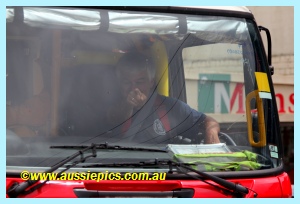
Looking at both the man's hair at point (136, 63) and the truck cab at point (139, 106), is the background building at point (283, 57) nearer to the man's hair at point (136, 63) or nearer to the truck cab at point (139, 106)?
the truck cab at point (139, 106)

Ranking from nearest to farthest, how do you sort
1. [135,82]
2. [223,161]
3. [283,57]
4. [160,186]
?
[160,186], [223,161], [135,82], [283,57]

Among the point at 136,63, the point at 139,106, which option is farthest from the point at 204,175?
the point at 136,63

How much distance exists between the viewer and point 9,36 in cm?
387

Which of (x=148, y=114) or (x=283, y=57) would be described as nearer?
(x=148, y=114)

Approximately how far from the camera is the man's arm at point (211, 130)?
416 cm

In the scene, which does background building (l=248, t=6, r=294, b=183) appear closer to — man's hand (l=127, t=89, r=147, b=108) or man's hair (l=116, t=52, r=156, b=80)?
man's hair (l=116, t=52, r=156, b=80)

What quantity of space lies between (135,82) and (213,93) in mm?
512

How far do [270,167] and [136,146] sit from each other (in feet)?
2.85

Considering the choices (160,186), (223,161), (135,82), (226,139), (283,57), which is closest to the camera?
(160,186)

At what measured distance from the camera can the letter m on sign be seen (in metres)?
4.20

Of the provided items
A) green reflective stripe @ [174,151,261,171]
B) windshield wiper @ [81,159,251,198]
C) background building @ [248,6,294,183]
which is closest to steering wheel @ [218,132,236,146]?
green reflective stripe @ [174,151,261,171]

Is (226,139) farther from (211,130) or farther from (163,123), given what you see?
(163,123)

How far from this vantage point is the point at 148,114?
4.04 metres

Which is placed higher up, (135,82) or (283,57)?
(135,82)
